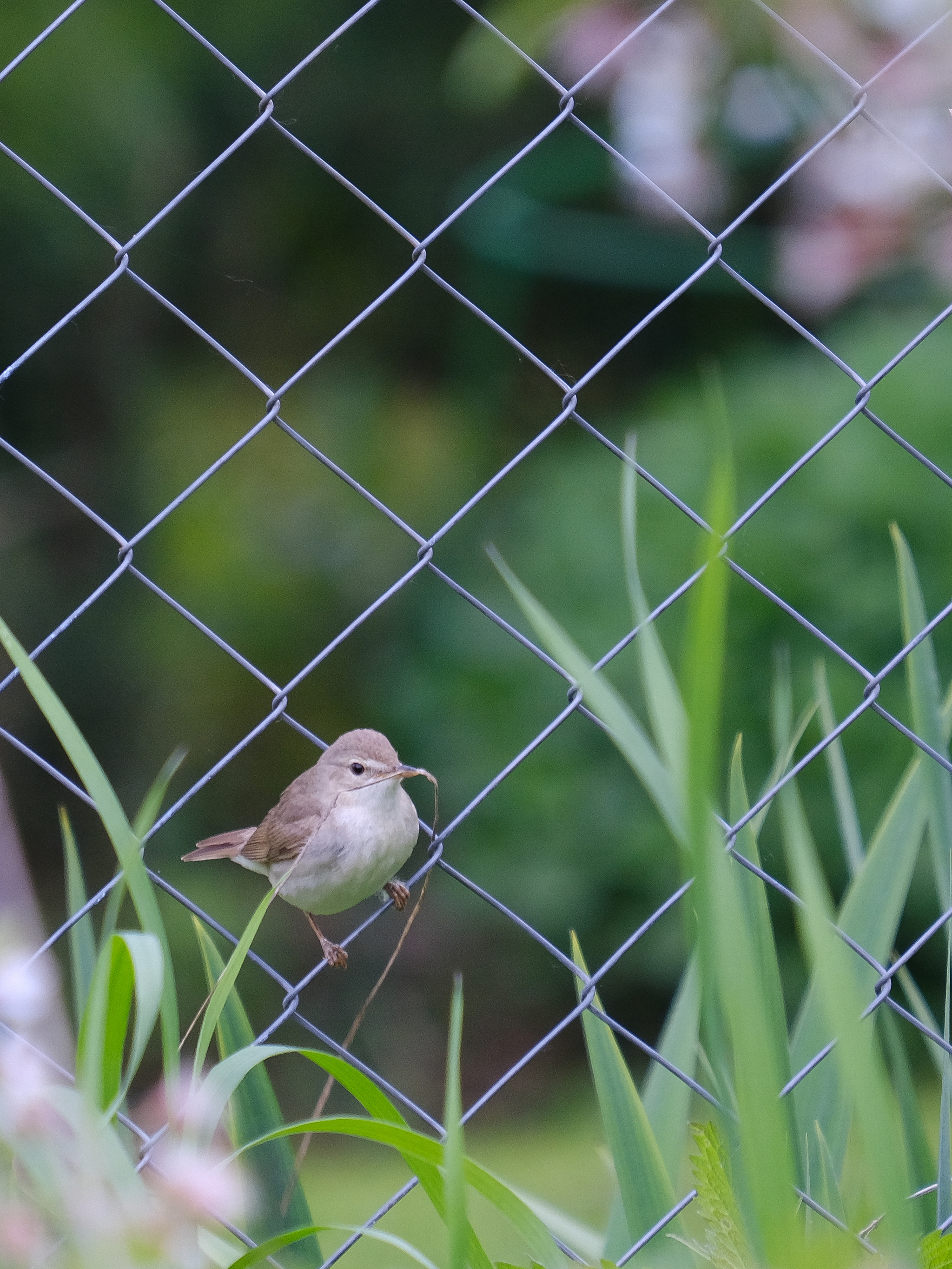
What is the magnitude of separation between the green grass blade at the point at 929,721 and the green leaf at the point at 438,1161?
607mm

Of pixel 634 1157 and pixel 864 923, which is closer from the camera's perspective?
pixel 634 1157

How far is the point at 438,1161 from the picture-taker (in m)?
1.11

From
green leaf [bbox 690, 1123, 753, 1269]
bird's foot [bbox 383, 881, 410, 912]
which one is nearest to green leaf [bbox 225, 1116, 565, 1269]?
green leaf [bbox 690, 1123, 753, 1269]

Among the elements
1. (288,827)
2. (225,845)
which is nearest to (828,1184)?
(288,827)

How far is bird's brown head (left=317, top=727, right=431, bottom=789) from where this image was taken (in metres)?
1.90

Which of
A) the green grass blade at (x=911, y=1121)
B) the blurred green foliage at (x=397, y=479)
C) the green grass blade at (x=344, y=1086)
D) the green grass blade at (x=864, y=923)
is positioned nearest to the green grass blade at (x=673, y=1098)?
the green grass blade at (x=864, y=923)

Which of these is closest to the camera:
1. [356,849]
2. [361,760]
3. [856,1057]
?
[856,1057]

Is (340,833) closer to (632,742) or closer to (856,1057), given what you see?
(632,742)

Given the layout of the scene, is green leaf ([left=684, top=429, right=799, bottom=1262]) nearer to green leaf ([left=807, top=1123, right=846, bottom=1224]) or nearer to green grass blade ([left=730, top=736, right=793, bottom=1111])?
green grass blade ([left=730, top=736, right=793, bottom=1111])

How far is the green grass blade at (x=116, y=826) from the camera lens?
1.12 m

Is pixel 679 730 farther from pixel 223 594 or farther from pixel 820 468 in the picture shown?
pixel 223 594

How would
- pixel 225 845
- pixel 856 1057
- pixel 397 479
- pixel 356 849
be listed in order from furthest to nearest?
pixel 397 479 < pixel 225 845 < pixel 356 849 < pixel 856 1057

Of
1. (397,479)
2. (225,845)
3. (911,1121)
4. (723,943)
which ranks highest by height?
(397,479)

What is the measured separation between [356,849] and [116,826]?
0.70 m
